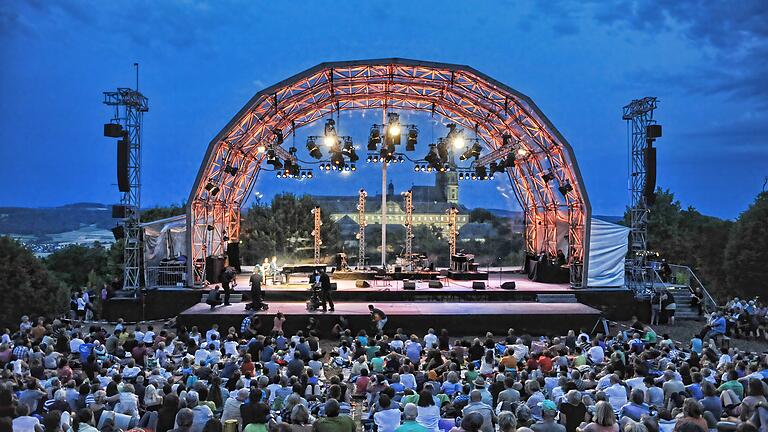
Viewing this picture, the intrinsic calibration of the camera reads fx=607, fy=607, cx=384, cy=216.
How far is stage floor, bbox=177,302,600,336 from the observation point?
17.8 m

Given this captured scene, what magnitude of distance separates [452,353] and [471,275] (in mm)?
14050

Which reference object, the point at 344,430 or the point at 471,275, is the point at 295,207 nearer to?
the point at 471,275

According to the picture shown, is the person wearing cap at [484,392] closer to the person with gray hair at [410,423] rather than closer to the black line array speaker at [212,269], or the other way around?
the person with gray hair at [410,423]

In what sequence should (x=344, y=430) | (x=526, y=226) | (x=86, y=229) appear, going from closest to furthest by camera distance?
(x=344, y=430) → (x=526, y=226) → (x=86, y=229)

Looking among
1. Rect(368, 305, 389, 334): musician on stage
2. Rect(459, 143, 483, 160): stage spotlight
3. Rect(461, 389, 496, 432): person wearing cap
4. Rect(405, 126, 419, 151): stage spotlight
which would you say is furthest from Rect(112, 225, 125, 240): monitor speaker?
Rect(461, 389, 496, 432): person wearing cap

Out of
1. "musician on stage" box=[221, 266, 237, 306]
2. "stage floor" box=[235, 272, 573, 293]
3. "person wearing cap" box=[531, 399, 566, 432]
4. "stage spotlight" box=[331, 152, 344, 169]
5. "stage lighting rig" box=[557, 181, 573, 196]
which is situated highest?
"stage spotlight" box=[331, 152, 344, 169]

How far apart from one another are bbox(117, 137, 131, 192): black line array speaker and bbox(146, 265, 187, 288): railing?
3262 mm

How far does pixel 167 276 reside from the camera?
2205 centimetres

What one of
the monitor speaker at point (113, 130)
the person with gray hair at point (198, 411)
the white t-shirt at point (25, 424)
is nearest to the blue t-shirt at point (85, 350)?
the white t-shirt at point (25, 424)

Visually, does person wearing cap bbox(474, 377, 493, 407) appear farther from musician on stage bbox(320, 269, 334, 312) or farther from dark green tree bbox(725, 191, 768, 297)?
dark green tree bbox(725, 191, 768, 297)

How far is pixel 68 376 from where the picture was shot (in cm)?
945

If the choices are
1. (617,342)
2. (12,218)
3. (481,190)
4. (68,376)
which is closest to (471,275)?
(481,190)

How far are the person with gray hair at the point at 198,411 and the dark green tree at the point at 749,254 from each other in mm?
35227

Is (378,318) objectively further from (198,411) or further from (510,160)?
(198,411)
